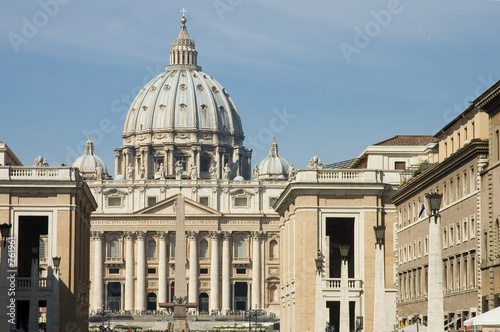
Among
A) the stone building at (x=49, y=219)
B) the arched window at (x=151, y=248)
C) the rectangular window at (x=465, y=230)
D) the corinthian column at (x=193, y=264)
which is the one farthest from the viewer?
the arched window at (x=151, y=248)

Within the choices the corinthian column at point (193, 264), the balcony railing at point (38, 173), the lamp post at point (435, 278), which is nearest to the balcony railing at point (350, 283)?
the balcony railing at point (38, 173)

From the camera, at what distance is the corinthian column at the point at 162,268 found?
19412 cm

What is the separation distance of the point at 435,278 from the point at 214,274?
162m

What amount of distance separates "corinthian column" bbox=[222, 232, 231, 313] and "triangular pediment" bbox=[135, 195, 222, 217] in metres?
4.24

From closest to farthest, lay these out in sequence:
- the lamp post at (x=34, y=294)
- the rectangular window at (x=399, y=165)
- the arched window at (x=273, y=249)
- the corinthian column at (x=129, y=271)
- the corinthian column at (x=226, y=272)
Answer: the lamp post at (x=34, y=294) → the rectangular window at (x=399, y=165) → the corinthian column at (x=129, y=271) → the corinthian column at (x=226, y=272) → the arched window at (x=273, y=249)

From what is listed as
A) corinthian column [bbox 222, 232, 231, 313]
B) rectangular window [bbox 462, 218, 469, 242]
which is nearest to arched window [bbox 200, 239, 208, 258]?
corinthian column [bbox 222, 232, 231, 313]

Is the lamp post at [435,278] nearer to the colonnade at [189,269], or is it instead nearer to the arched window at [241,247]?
the colonnade at [189,269]

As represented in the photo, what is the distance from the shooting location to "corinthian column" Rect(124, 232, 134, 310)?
194125 millimetres

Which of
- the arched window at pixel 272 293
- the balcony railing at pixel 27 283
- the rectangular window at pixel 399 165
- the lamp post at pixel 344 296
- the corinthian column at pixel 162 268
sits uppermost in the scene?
the rectangular window at pixel 399 165

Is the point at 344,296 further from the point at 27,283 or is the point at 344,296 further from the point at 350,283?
the point at 27,283

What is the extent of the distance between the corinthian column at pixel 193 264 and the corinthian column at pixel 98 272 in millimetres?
13127

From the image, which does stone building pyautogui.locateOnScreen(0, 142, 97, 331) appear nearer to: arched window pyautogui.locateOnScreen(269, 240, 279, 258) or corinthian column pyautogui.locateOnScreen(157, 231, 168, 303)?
corinthian column pyautogui.locateOnScreen(157, 231, 168, 303)

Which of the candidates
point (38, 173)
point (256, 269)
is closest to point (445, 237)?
point (38, 173)

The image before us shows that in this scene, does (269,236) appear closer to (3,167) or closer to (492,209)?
(3,167)
